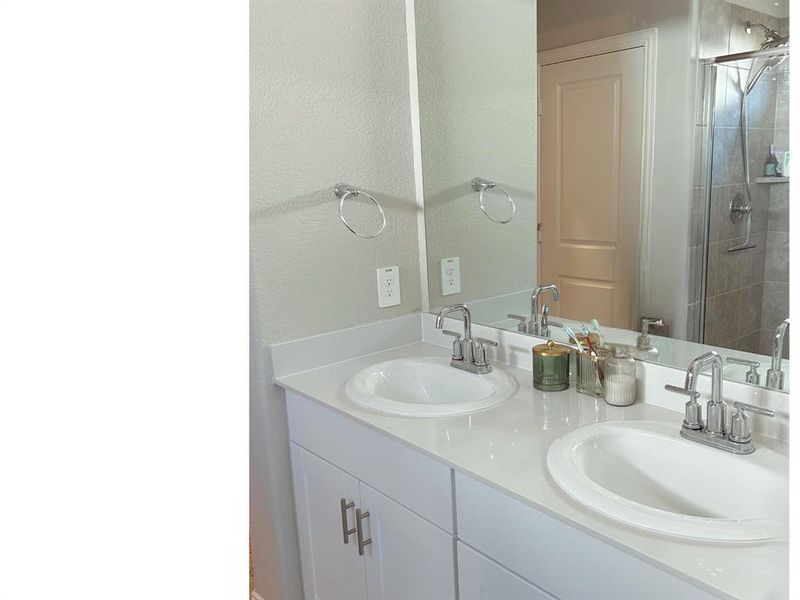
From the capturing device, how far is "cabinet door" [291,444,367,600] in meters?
1.59

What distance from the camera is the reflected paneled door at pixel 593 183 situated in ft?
4.58

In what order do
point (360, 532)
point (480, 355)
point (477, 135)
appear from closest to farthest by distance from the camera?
point (360, 532), point (480, 355), point (477, 135)

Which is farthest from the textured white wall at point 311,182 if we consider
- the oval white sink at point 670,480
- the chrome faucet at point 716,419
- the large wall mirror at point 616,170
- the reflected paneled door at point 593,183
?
the chrome faucet at point 716,419

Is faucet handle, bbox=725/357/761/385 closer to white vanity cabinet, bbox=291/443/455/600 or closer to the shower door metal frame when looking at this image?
the shower door metal frame

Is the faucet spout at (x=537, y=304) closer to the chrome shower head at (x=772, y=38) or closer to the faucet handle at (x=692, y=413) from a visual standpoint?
the faucet handle at (x=692, y=413)

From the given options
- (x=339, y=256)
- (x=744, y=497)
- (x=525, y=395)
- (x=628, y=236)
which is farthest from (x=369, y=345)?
(x=744, y=497)

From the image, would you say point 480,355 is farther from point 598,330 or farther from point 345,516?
point 345,516

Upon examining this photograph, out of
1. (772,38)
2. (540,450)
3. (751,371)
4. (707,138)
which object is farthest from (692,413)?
(772,38)

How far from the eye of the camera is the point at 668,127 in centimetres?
131

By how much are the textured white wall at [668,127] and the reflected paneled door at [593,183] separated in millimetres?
47

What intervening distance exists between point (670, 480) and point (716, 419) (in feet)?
0.45
